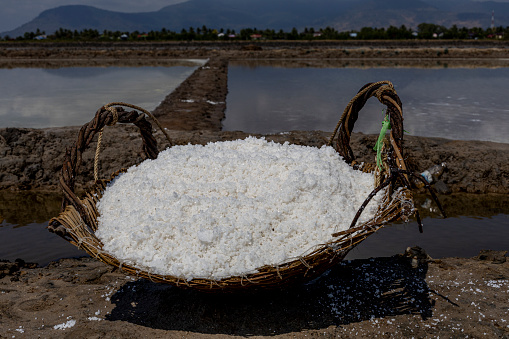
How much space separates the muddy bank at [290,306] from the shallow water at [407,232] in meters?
0.46

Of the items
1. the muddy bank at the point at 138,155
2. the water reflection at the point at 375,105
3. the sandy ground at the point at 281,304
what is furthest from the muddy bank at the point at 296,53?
the sandy ground at the point at 281,304

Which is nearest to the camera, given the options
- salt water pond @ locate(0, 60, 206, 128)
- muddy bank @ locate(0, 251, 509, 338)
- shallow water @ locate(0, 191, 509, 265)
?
muddy bank @ locate(0, 251, 509, 338)

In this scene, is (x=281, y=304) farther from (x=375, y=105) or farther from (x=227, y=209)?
(x=375, y=105)

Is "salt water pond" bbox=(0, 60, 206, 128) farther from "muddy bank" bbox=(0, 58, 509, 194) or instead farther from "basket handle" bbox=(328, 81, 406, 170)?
"basket handle" bbox=(328, 81, 406, 170)

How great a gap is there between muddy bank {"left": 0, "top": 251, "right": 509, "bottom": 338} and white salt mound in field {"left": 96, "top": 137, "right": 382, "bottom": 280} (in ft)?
1.18

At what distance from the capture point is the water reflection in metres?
6.48

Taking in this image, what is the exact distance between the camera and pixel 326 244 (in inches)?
71.1

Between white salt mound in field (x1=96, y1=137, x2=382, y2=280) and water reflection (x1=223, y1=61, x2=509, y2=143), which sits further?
water reflection (x1=223, y1=61, x2=509, y2=143)

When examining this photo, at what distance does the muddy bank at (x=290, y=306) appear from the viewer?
1.99 meters

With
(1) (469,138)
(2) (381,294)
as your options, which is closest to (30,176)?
(2) (381,294)

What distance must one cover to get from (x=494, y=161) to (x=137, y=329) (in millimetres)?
3968

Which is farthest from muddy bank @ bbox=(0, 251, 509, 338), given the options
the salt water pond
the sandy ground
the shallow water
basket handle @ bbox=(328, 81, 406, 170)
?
the salt water pond

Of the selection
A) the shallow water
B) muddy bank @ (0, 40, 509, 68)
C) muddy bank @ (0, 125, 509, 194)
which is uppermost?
muddy bank @ (0, 40, 509, 68)

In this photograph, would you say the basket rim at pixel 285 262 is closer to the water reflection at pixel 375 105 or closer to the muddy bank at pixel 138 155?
the muddy bank at pixel 138 155
